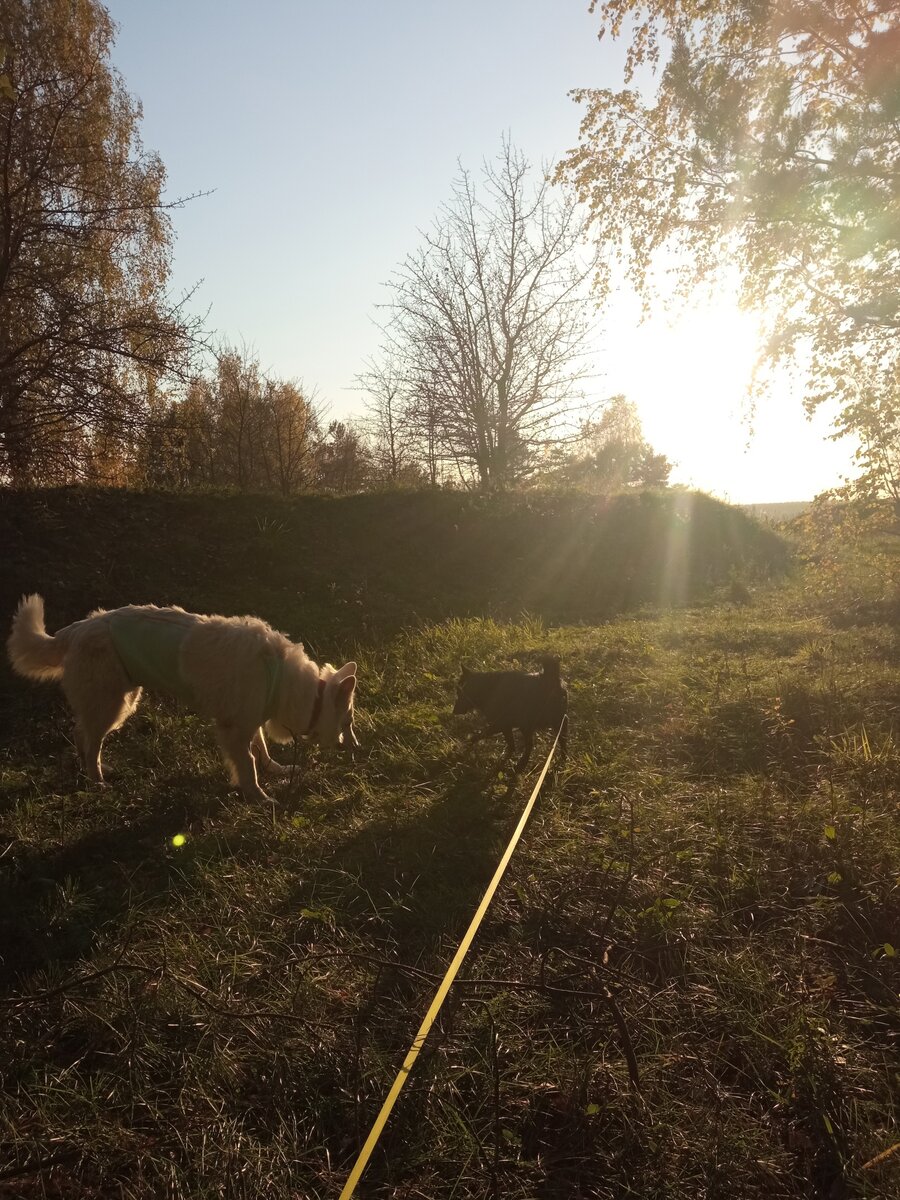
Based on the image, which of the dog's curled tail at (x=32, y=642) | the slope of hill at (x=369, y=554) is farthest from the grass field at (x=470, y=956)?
the slope of hill at (x=369, y=554)

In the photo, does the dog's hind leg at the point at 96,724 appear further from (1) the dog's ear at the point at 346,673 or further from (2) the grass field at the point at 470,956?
(1) the dog's ear at the point at 346,673

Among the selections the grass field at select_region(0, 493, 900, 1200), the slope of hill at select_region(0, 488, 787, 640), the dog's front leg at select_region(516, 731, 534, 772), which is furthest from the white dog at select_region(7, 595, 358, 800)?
the slope of hill at select_region(0, 488, 787, 640)

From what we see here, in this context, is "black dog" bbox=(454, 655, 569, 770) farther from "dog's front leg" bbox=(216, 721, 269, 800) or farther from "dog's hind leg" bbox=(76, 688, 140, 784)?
"dog's hind leg" bbox=(76, 688, 140, 784)

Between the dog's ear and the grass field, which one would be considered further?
the dog's ear

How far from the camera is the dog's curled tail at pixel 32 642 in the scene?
551 centimetres

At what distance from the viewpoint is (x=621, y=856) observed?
13.3ft

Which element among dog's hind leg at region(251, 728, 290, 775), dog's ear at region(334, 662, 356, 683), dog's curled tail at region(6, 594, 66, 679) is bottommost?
dog's hind leg at region(251, 728, 290, 775)

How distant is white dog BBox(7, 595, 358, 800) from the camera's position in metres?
5.32

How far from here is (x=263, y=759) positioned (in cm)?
604

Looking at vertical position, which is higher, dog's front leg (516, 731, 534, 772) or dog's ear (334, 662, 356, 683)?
dog's ear (334, 662, 356, 683)

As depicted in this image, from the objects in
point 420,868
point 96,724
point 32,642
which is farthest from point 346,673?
point 32,642

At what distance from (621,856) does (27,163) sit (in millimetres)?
13098

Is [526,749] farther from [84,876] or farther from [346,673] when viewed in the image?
[84,876]

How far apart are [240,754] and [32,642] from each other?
2.03 m
